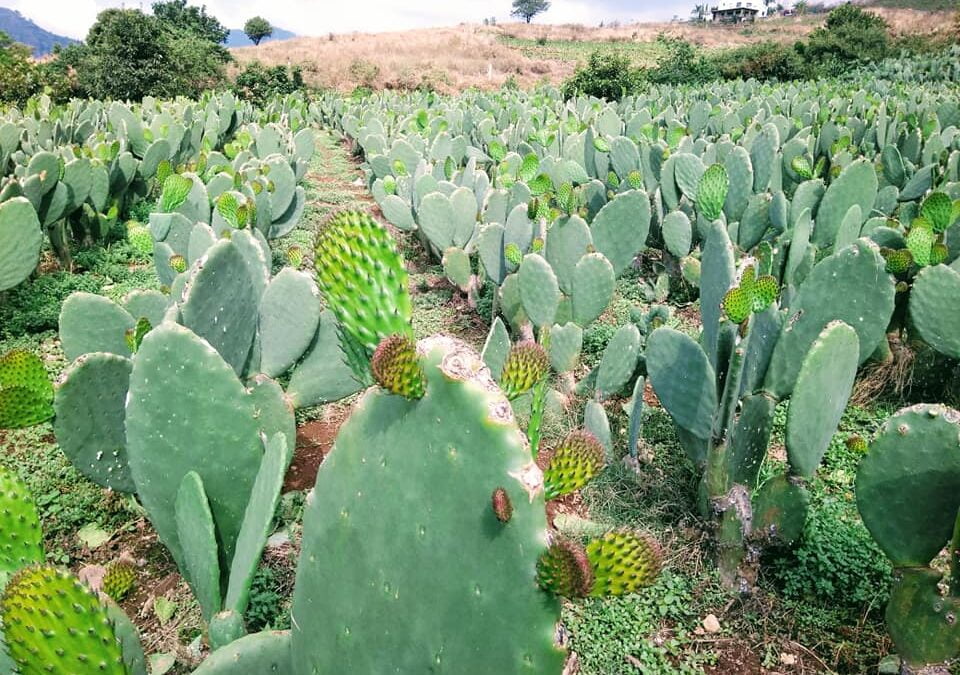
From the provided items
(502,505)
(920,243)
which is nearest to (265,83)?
(920,243)

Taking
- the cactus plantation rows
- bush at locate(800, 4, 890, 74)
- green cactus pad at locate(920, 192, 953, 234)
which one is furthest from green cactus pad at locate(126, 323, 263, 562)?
bush at locate(800, 4, 890, 74)

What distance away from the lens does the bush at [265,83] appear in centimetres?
1853

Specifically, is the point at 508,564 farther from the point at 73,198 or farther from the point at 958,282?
the point at 73,198

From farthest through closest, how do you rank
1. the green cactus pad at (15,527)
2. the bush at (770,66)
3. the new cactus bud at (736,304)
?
1. the bush at (770,66)
2. the new cactus bud at (736,304)
3. the green cactus pad at (15,527)

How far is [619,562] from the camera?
75 cm

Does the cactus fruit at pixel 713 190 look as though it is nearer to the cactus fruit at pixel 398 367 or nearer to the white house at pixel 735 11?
the cactus fruit at pixel 398 367

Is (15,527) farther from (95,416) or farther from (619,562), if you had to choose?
(619,562)

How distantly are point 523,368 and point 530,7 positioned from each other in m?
71.0

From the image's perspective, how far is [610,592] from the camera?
0.76 m

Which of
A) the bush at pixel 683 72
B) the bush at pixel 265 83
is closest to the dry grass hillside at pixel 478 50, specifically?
the bush at pixel 265 83

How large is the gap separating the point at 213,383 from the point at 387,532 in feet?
1.71

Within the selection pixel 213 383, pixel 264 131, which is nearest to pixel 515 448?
pixel 213 383

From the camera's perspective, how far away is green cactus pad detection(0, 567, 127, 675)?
2.36 feet

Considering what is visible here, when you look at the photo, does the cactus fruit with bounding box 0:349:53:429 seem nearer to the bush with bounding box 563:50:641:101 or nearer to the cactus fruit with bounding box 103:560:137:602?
the cactus fruit with bounding box 103:560:137:602
